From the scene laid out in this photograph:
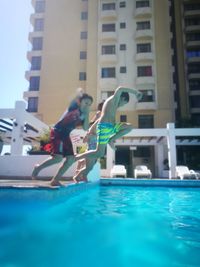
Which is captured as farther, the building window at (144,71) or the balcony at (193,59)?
the balcony at (193,59)

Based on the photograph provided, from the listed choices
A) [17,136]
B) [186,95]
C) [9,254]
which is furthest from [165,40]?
[9,254]

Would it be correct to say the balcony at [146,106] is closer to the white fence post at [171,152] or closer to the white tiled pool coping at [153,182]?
the white fence post at [171,152]

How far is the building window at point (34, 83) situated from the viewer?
2708cm

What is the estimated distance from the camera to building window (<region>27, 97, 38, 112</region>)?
26531 mm

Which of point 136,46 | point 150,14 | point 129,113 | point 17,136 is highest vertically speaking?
point 150,14

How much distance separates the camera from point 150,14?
87.9ft

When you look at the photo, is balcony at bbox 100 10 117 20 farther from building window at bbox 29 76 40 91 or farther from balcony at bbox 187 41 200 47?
building window at bbox 29 76 40 91

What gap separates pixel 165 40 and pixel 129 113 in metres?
9.86

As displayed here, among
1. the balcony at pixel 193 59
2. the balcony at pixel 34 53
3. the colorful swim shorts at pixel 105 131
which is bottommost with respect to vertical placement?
the colorful swim shorts at pixel 105 131

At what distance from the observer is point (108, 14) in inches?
1068

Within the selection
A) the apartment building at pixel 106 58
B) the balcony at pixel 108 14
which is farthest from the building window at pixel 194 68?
the balcony at pixel 108 14

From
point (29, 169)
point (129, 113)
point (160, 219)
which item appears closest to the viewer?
point (160, 219)

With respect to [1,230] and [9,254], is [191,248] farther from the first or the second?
[1,230]

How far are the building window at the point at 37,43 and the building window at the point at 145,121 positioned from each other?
610 inches
